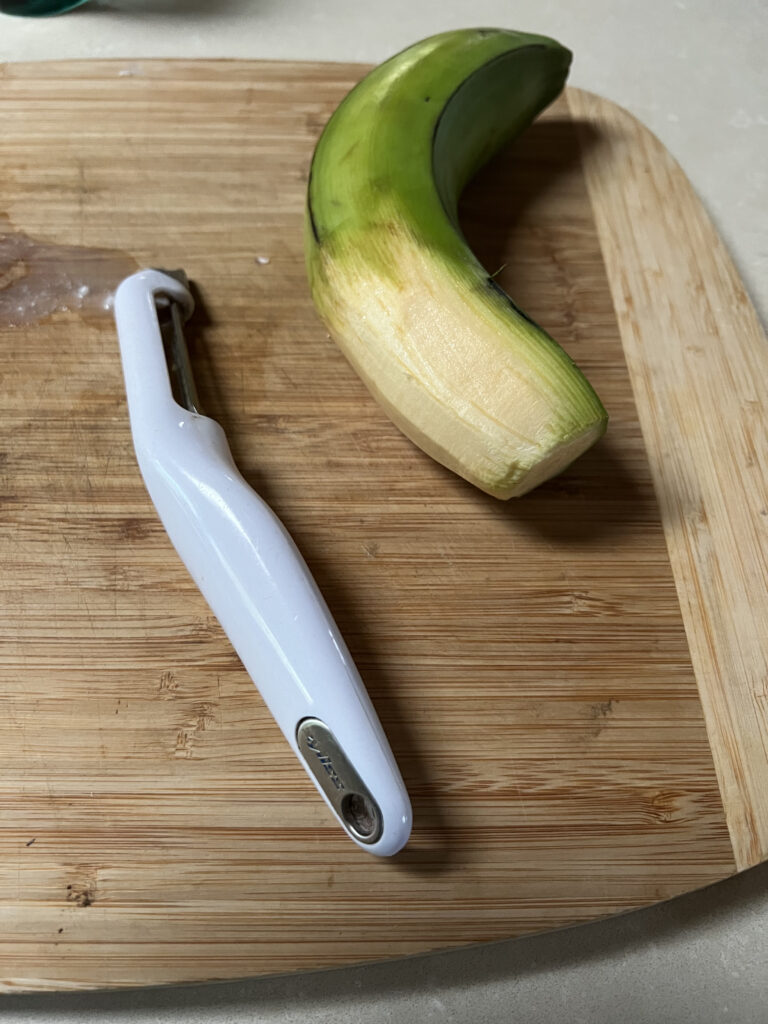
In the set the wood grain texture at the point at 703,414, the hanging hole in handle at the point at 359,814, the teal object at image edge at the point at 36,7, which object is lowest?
the hanging hole in handle at the point at 359,814

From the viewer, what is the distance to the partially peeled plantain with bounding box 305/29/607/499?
0.73 metres

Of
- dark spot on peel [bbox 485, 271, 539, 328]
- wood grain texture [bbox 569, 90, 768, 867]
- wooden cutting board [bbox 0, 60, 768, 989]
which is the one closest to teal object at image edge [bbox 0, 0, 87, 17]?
wooden cutting board [bbox 0, 60, 768, 989]

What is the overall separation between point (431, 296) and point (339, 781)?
375 millimetres

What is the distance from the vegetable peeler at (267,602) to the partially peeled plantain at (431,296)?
5.9 inches

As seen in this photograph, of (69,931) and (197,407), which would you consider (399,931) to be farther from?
(197,407)

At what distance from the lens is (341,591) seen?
0.74 m

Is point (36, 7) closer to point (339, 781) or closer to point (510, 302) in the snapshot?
point (510, 302)

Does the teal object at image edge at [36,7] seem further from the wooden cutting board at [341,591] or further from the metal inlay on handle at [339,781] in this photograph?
the metal inlay on handle at [339,781]

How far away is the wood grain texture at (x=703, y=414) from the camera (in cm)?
72

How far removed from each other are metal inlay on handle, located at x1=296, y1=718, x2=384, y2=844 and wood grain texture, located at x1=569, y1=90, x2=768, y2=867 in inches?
10.6

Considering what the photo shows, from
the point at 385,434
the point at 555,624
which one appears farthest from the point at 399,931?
the point at 385,434

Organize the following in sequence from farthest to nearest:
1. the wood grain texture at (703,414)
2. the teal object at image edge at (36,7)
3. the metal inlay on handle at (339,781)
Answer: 1. the teal object at image edge at (36,7)
2. the wood grain texture at (703,414)
3. the metal inlay on handle at (339,781)

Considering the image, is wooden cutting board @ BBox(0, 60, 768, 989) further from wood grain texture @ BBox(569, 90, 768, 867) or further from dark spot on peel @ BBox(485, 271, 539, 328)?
dark spot on peel @ BBox(485, 271, 539, 328)

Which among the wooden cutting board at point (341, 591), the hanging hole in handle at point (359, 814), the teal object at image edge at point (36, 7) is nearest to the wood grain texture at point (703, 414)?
the wooden cutting board at point (341, 591)
